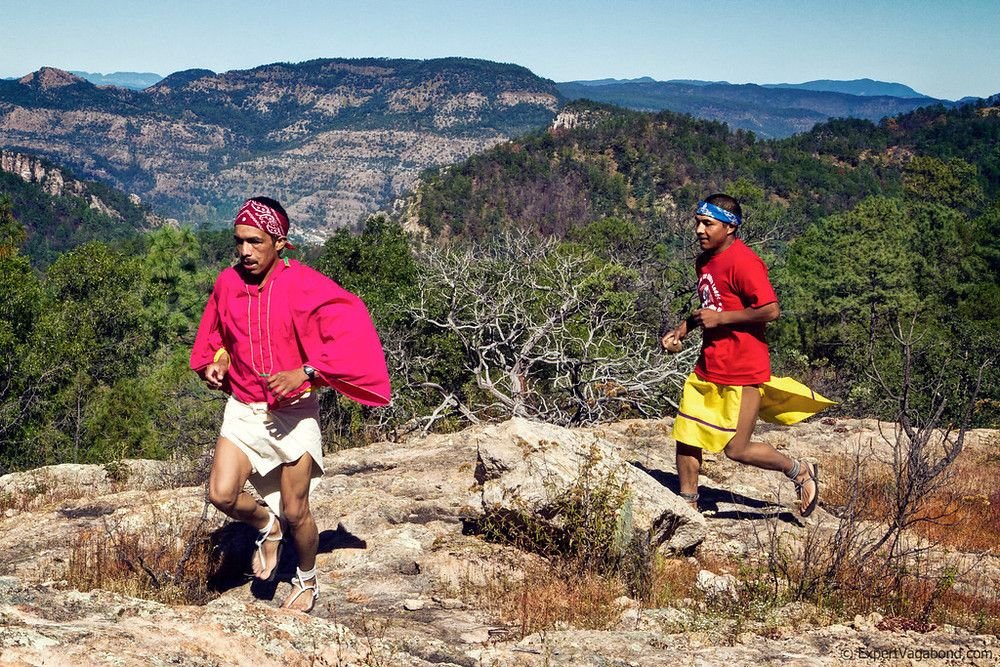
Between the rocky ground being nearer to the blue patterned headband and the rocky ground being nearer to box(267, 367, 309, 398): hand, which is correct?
box(267, 367, 309, 398): hand

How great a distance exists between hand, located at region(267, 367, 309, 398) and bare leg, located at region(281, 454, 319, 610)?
44 cm

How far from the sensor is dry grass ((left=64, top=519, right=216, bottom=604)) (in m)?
4.05

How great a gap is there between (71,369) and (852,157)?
366ft

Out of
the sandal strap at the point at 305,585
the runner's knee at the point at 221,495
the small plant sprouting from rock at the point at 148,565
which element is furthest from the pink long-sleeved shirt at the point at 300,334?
the small plant sprouting from rock at the point at 148,565

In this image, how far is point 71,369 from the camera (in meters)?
27.5

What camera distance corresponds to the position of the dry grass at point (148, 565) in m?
4.05

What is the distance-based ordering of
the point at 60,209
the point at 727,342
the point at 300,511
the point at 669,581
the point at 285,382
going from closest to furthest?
the point at 285,382, the point at 300,511, the point at 669,581, the point at 727,342, the point at 60,209

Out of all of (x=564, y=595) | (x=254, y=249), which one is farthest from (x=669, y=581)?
(x=254, y=249)

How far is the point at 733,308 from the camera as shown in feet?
16.1

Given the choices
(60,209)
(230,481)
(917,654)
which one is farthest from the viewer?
(60,209)

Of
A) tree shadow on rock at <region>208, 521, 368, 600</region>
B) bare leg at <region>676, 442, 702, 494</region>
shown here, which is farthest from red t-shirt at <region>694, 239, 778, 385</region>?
tree shadow on rock at <region>208, 521, 368, 600</region>

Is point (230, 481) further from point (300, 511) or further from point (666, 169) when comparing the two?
point (666, 169)

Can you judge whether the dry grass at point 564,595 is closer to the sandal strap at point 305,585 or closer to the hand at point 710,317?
the sandal strap at point 305,585

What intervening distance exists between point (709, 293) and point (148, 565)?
3.54 metres
